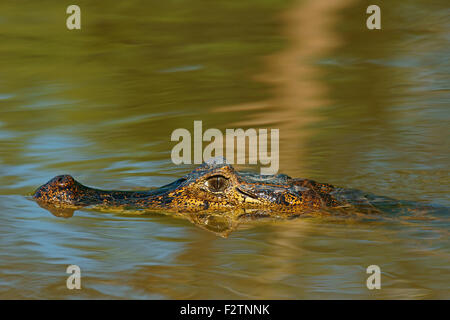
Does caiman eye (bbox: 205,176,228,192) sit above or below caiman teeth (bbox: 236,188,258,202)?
above

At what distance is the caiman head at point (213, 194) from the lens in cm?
562

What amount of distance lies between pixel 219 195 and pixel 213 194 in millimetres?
48

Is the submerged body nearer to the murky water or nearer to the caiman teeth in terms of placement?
the caiman teeth

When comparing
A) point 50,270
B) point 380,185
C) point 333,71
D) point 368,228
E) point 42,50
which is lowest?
point 50,270

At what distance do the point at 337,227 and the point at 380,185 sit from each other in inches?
45.8

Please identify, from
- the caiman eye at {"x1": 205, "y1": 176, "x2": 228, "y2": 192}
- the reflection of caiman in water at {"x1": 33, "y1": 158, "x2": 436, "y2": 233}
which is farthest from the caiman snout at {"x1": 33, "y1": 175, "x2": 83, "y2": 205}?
the caiman eye at {"x1": 205, "y1": 176, "x2": 228, "y2": 192}

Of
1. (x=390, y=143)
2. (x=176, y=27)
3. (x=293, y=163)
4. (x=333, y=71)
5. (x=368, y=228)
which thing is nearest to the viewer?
(x=368, y=228)

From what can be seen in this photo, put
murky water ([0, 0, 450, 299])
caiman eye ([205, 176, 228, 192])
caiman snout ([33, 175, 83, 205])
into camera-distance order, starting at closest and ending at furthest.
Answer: murky water ([0, 0, 450, 299])
caiman eye ([205, 176, 228, 192])
caiman snout ([33, 175, 83, 205])

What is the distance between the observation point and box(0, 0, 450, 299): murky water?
4.68 metres

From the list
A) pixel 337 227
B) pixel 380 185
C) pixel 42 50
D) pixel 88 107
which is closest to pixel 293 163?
pixel 380 185

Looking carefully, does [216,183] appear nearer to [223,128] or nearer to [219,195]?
[219,195]

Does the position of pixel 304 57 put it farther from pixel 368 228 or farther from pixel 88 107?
pixel 368 228

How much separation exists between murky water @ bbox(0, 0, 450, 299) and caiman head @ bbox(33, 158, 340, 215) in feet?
0.45

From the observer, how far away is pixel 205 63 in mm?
11570
